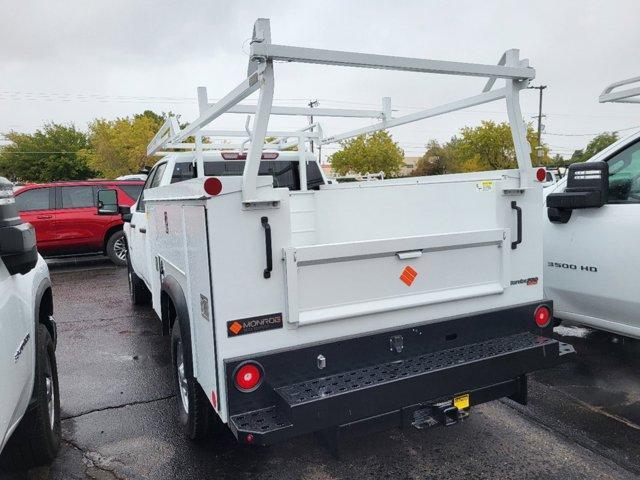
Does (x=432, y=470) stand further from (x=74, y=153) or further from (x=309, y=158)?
(x=74, y=153)

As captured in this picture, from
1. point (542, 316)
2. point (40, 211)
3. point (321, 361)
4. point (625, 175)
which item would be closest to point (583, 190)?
point (625, 175)

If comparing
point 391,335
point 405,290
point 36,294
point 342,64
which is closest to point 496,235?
point 405,290

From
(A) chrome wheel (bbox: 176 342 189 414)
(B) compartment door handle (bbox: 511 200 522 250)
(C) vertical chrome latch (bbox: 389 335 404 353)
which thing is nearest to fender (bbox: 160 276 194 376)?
(A) chrome wheel (bbox: 176 342 189 414)

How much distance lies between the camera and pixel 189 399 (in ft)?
10.2

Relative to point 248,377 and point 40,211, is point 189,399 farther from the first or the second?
point 40,211

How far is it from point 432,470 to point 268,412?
45.6 inches

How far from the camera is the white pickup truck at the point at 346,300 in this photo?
2.39 meters

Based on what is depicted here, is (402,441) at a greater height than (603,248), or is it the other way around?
(603,248)

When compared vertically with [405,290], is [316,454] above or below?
below

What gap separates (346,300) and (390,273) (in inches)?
11.9

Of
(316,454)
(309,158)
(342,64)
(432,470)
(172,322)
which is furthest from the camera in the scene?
(309,158)

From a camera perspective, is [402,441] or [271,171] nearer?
[402,441]

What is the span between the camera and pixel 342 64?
255 centimetres

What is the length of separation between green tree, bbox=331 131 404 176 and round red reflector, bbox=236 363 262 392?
37280 mm
